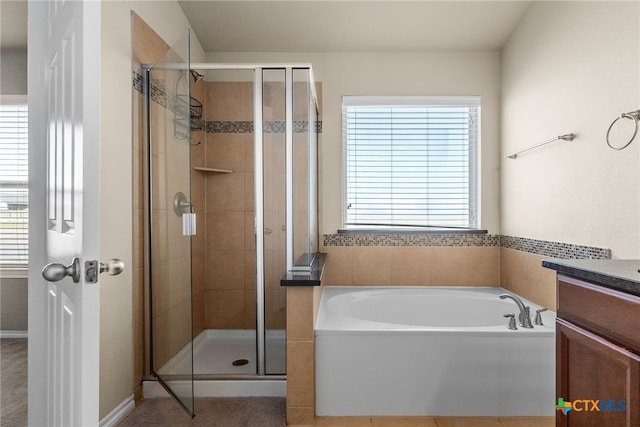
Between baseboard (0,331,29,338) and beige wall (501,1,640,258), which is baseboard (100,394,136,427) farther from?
beige wall (501,1,640,258)

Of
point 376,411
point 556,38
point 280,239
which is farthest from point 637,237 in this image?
point 280,239

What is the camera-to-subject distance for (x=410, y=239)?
3.31 metres

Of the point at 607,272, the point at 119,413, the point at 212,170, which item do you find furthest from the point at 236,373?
the point at 607,272

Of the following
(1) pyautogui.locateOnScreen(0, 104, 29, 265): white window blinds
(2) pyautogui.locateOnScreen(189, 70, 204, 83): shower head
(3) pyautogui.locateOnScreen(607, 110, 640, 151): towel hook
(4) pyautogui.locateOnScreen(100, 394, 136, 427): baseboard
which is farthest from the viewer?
(2) pyautogui.locateOnScreen(189, 70, 204, 83): shower head

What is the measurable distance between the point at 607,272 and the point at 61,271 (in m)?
1.47

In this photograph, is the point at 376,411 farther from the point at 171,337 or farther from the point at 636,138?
the point at 636,138

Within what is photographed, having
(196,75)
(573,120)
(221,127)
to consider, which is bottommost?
(573,120)

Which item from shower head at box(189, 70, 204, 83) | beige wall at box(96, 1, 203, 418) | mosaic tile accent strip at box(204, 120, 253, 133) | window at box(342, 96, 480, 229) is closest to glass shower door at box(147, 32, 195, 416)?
beige wall at box(96, 1, 203, 418)

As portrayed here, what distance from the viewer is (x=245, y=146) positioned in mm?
3002

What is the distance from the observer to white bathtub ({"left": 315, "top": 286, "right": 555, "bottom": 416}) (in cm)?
207

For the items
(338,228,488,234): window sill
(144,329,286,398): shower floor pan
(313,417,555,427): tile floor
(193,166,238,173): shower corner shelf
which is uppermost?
(193,166,238,173): shower corner shelf

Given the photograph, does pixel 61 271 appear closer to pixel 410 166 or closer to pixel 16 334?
pixel 16 334

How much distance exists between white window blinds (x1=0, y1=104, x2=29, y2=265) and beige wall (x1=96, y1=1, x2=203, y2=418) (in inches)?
30.9

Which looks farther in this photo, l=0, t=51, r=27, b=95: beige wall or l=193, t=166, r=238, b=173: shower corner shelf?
l=193, t=166, r=238, b=173: shower corner shelf
